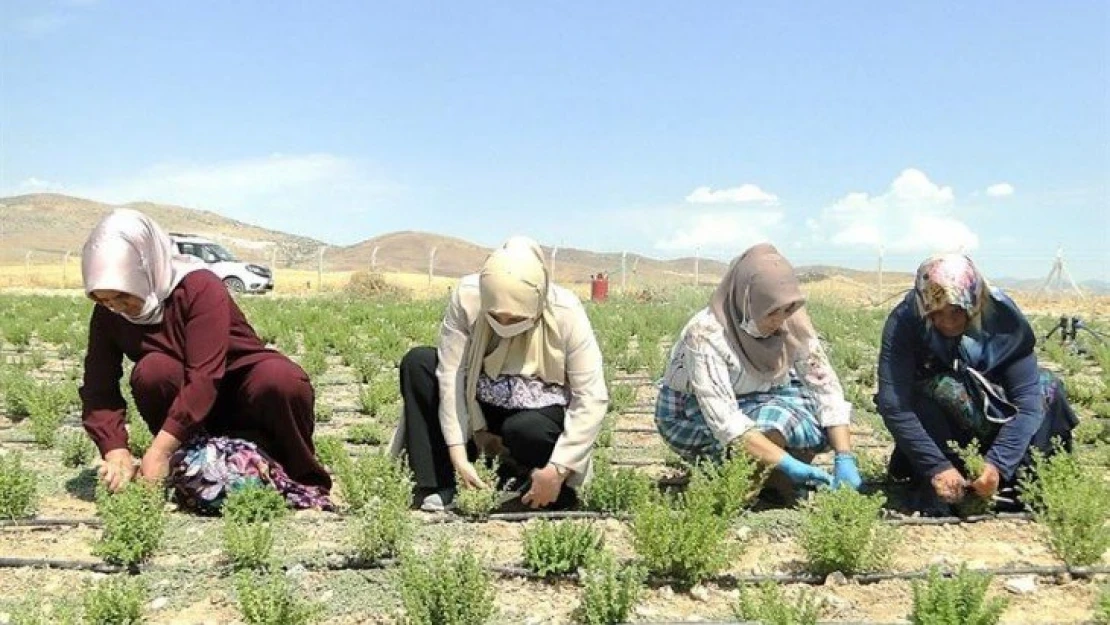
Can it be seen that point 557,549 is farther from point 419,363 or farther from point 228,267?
point 228,267

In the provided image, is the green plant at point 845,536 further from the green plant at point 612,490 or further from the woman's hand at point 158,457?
the woman's hand at point 158,457

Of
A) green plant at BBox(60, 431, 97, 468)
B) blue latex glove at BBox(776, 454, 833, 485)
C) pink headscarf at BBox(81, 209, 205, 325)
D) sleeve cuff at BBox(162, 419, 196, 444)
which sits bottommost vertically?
green plant at BBox(60, 431, 97, 468)

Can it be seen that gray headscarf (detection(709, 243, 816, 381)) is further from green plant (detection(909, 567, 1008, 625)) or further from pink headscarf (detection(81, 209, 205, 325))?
pink headscarf (detection(81, 209, 205, 325))

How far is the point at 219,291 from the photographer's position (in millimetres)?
4051

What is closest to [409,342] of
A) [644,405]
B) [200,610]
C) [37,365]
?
[37,365]

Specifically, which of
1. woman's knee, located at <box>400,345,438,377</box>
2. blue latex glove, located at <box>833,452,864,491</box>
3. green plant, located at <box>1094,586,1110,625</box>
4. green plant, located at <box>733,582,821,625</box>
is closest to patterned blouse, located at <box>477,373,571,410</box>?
woman's knee, located at <box>400,345,438,377</box>

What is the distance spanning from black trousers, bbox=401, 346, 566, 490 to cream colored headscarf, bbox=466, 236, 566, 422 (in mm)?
139

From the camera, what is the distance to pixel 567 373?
3.97 m

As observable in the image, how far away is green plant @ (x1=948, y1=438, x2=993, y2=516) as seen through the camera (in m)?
3.79

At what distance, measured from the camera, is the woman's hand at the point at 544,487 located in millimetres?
3830

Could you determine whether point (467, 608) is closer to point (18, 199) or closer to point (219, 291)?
point (219, 291)

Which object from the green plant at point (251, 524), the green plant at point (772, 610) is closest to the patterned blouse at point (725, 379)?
the green plant at point (772, 610)

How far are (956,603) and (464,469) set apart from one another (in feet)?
6.06

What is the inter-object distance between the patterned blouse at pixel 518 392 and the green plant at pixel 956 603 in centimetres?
170
